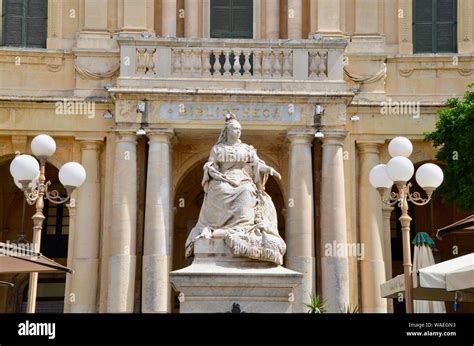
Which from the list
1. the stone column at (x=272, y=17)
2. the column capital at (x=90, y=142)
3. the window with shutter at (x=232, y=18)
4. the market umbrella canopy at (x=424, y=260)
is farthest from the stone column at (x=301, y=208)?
the column capital at (x=90, y=142)

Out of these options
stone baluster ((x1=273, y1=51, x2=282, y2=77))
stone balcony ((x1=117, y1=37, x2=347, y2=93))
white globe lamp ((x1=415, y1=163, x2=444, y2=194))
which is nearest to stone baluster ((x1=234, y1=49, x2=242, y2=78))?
stone balcony ((x1=117, y1=37, x2=347, y2=93))

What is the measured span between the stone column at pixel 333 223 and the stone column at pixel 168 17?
18.6 ft

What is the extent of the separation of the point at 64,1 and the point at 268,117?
710 centimetres

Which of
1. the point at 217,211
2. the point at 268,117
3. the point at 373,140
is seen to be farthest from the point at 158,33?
the point at 217,211

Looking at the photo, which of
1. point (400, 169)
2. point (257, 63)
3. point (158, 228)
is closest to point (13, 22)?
point (257, 63)

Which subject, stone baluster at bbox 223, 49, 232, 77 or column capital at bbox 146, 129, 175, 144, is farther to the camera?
stone baluster at bbox 223, 49, 232, 77

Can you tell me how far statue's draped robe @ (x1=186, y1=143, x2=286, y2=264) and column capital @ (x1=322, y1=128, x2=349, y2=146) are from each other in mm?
8552

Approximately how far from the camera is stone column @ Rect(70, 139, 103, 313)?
26562mm

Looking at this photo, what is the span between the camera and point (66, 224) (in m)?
32.2

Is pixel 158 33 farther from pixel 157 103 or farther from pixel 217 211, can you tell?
pixel 217 211

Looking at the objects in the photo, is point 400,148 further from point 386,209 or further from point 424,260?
point 386,209

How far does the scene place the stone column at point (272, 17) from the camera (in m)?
29.0

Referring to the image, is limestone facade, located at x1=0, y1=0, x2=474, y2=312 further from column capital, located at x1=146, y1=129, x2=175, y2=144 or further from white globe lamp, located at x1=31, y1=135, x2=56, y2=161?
white globe lamp, located at x1=31, y1=135, x2=56, y2=161

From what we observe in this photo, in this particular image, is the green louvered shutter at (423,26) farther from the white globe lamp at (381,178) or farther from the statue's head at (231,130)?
the statue's head at (231,130)
